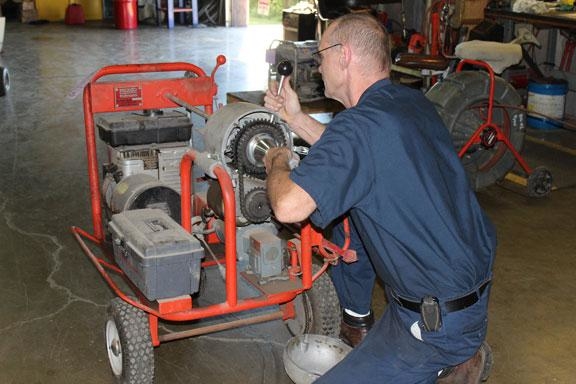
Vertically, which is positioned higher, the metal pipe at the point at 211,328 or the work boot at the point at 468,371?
the work boot at the point at 468,371

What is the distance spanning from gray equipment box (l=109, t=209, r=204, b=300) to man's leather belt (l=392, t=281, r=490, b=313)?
34.2 inches

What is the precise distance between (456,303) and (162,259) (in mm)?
1093

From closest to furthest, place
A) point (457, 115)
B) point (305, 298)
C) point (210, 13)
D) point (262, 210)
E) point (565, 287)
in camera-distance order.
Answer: point (262, 210) → point (305, 298) → point (565, 287) → point (457, 115) → point (210, 13)

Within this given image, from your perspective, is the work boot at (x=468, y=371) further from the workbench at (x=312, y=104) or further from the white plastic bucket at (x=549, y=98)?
the white plastic bucket at (x=549, y=98)

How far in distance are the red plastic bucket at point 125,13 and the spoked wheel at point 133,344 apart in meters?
12.3

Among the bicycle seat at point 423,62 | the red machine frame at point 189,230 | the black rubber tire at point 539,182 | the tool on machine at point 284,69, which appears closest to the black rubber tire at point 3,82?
the bicycle seat at point 423,62

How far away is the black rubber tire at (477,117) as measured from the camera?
17.8ft

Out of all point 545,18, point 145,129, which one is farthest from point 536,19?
point 145,129

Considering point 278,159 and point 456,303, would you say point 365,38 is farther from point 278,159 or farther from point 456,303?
point 456,303

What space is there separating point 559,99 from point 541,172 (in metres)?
2.05

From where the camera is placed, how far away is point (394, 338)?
244cm

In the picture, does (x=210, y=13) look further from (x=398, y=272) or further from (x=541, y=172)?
(x=398, y=272)

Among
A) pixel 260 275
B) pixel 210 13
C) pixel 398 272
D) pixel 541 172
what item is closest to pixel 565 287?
pixel 541 172

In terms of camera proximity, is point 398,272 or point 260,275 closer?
point 398,272
